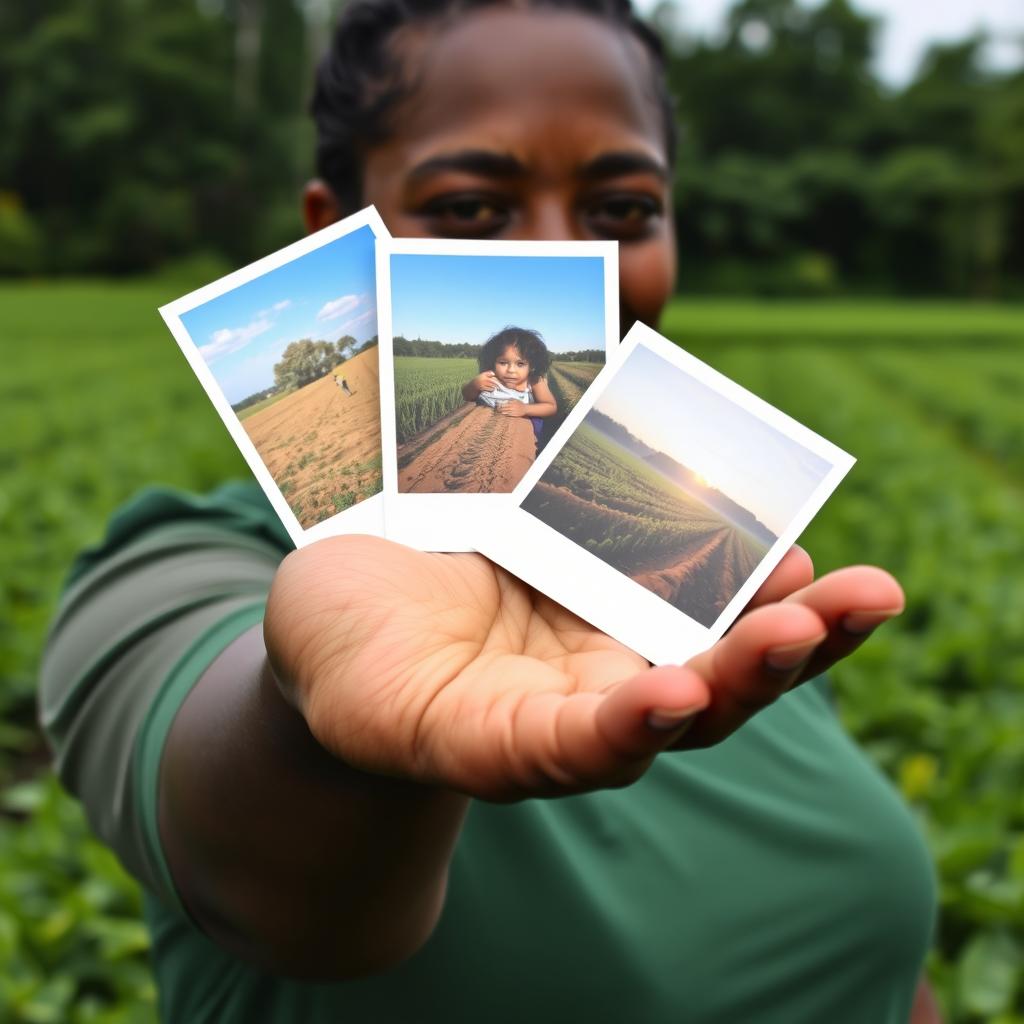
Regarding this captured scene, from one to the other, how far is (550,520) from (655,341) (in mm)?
172

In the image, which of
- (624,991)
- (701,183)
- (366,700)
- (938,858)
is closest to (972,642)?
(938,858)

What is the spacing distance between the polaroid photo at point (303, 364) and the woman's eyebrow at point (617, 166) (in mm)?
429

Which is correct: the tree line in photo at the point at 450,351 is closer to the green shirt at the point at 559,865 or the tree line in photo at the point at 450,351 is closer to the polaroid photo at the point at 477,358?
the polaroid photo at the point at 477,358

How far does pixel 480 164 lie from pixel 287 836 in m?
0.77

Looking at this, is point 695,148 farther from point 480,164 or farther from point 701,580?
point 701,580

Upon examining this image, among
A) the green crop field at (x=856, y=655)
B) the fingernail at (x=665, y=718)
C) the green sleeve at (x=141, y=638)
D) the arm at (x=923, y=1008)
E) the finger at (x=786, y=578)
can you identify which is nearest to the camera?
the fingernail at (x=665, y=718)

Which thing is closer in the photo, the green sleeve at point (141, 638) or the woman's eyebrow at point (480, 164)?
the green sleeve at point (141, 638)

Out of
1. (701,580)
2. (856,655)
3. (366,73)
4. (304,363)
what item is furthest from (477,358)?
(856,655)

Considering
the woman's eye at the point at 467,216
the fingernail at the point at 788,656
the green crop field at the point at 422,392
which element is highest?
the woman's eye at the point at 467,216

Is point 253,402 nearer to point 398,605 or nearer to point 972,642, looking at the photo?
point 398,605

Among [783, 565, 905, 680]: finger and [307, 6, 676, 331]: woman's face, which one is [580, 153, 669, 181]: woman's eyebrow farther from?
[783, 565, 905, 680]: finger

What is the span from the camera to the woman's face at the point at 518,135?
1218mm

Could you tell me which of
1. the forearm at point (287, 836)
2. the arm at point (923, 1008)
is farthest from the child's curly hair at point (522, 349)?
the arm at point (923, 1008)

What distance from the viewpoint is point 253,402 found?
907mm
